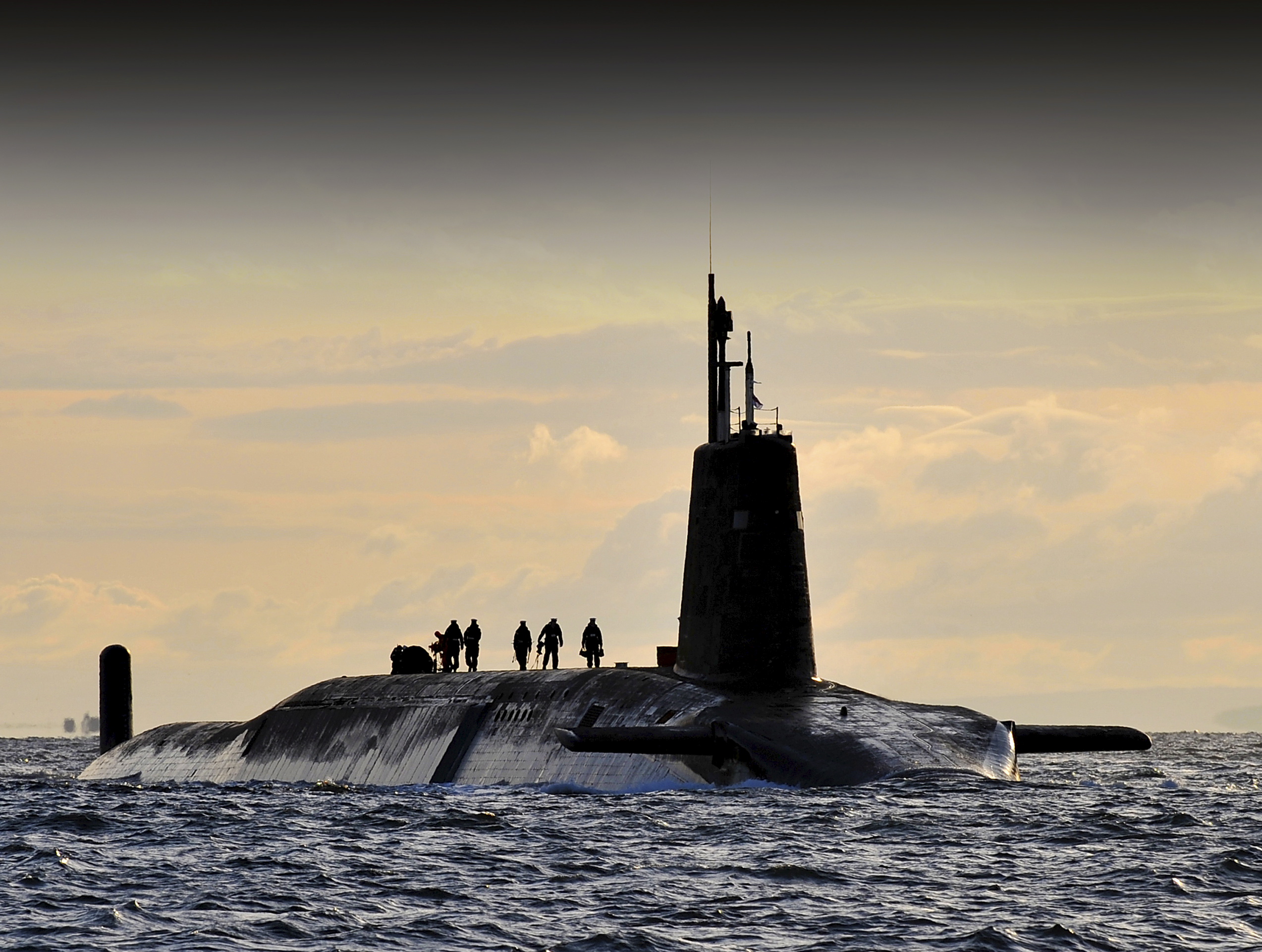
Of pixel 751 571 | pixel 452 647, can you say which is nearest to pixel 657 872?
pixel 751 571

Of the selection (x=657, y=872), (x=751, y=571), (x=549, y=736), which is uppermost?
(x=751, y=571)

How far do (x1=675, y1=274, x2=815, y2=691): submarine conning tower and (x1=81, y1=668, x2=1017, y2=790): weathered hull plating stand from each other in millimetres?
643

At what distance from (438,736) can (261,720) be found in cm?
759

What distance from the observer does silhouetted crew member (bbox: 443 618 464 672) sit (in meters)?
36.6

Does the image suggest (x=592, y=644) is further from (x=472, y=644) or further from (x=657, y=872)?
(x=657, y=872)

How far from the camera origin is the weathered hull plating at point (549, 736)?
23.4 metres

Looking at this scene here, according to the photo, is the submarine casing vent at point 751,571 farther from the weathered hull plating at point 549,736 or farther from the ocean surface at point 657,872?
the ocean surface at point 657,872

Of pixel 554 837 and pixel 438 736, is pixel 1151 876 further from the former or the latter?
pixel 438 736

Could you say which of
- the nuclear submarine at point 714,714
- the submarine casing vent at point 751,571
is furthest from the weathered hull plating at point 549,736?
the submarine casing vent at point 751,571

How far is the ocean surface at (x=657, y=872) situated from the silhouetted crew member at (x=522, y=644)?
9617 millimetres

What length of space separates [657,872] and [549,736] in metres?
11.0

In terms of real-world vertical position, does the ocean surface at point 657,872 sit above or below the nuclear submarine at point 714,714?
below

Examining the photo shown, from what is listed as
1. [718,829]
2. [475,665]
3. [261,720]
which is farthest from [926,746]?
[261,720]

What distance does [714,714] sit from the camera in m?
24.9
